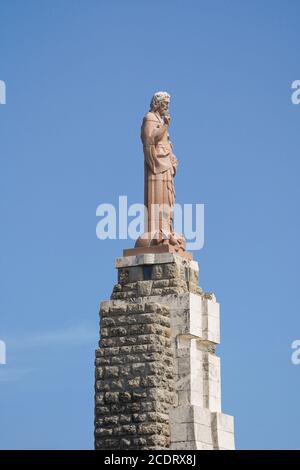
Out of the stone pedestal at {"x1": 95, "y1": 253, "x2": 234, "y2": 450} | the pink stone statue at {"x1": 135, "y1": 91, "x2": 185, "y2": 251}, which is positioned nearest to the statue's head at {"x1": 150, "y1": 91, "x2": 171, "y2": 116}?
the pink stone statue at {"x1": 135, "y1": 91, "x2": 185, "y2": 251}

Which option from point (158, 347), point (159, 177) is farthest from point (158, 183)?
point (158, 347)

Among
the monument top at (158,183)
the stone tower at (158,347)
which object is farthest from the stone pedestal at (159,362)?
the monument top at (158,183)

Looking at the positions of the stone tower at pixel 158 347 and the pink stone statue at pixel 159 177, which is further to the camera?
the pink stone statue at pixel 159 177

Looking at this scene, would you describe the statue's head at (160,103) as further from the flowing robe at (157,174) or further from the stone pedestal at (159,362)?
the stone pedestal at (159,362)

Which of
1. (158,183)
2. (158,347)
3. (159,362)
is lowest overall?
(159,362)

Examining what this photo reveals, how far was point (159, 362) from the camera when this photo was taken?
35875mm

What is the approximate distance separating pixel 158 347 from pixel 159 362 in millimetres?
288

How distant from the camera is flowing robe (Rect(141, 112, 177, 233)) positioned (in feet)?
122

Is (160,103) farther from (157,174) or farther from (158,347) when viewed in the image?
(158,347)

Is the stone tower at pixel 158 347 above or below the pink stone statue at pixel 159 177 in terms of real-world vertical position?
below

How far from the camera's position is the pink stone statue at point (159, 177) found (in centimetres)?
3709

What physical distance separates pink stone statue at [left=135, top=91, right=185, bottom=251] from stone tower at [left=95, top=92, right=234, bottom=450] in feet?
0.06
